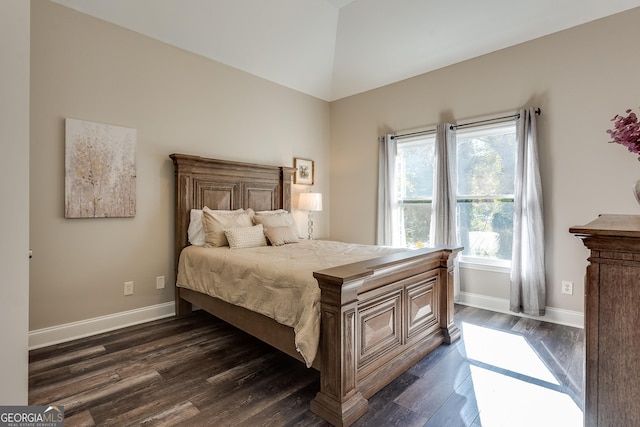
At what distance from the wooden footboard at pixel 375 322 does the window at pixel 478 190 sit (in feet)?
3.99

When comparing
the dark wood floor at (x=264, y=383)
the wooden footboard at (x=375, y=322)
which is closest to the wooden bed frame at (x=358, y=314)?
the wooden footboard at (x=375, y=322)

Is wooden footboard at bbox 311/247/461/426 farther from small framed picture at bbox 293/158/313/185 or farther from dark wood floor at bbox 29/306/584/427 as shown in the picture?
small framed picture at bbox 293/158/313/185

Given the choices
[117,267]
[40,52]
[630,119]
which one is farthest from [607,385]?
[40,52]

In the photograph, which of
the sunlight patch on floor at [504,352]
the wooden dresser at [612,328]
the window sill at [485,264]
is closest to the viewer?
the wooden dresser at [612,328]

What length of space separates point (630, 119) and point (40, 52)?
3.86 m

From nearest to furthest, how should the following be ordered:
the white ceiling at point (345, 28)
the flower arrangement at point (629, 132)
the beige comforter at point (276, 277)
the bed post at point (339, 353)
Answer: the flower arrangement at point (629, 132) < the bed post at point (339, 353) < the beige comforter at point (276, 277) < the white ceiling at point (345, 28)

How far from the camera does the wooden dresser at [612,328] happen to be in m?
0.89

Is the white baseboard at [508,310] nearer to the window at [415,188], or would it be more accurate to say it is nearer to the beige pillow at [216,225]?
the window at [415,188]

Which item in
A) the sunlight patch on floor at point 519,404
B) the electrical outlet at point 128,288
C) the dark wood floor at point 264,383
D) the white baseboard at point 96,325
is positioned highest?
the electrical outlet at point 128,288

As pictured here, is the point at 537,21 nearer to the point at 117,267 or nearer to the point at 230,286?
the point at 230,286

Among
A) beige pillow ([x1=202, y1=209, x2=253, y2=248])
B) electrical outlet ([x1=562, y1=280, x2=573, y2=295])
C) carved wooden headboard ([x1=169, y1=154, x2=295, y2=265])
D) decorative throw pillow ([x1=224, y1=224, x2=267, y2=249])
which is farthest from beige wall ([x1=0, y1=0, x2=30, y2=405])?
electrical outlet ([x1=562, y1=280, x2=573, y2=295])

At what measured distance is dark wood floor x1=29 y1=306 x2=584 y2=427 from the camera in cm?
171

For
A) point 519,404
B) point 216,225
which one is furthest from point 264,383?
point 216,225

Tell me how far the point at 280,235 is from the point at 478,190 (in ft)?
7.79
